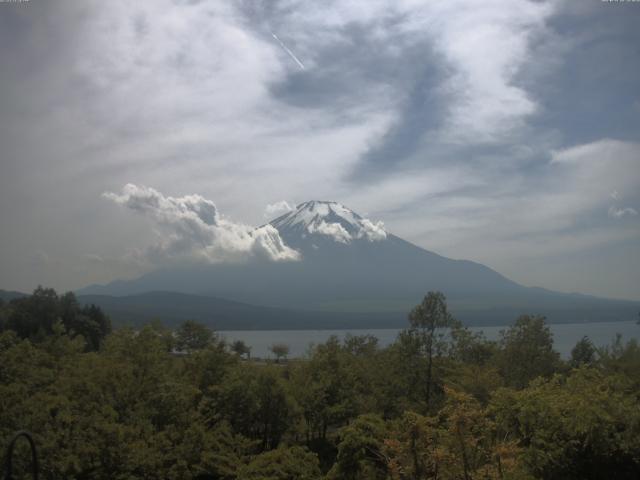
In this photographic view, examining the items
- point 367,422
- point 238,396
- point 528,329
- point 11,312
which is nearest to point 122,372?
point 238,396

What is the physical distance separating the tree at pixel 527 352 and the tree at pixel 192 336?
20.2 metres

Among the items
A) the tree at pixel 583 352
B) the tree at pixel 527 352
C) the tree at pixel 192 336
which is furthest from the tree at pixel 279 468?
the tree at pixel 583 352

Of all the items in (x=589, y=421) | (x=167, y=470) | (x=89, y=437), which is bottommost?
(x=167, y=470)

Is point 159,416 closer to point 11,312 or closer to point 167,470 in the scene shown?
point 167,470

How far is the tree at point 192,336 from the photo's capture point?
133ft

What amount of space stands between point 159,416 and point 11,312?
151 feet

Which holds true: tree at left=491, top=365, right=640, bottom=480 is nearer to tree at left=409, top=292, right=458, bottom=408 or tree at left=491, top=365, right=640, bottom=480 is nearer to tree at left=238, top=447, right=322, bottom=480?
tree at left=238, top=447, right=322, bottom=480

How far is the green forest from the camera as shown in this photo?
1512 centimetres

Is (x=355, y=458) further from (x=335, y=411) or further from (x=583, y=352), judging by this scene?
(x=583, y=352)

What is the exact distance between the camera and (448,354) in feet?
92.0

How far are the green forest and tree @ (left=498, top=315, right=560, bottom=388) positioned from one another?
0.23 ft

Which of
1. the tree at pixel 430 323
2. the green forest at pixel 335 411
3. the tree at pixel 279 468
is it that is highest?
the tree at pixel 430 323

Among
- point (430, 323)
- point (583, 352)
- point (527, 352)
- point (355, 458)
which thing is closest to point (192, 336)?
point (430, 323)

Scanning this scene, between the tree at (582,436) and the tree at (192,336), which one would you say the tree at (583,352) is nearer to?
the tree at (192,336)
